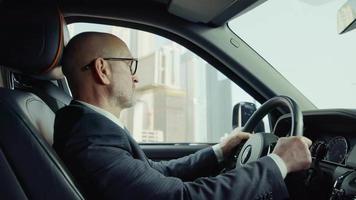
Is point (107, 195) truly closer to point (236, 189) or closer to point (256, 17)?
point (236, 189)

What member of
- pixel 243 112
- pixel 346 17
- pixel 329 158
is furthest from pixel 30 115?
pixel 346 17

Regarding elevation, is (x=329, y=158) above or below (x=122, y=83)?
below

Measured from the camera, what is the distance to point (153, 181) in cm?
114

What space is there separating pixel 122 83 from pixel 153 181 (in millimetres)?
472

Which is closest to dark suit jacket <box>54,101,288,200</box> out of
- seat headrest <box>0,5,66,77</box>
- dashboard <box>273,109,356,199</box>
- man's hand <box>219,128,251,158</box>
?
dashboard <box>273,109,356,199</box>

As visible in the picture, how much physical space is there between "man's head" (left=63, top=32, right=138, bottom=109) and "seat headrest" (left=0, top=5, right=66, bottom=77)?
0.06m

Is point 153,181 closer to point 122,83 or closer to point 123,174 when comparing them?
point 123,174

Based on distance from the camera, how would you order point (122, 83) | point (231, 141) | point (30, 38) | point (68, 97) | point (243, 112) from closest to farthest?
point (30, 38) → point (122, 83) → point (231, 141) → point (243, 112) → point (68, 97)

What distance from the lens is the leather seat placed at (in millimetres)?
1057

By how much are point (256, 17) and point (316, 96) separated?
547 mm

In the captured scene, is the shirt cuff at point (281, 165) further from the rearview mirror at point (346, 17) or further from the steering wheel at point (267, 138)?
the rearview mirror at point (346, 17)

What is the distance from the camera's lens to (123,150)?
121 centimetres

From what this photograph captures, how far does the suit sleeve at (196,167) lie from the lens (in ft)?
5.75

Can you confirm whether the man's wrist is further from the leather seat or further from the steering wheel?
the leather seat
